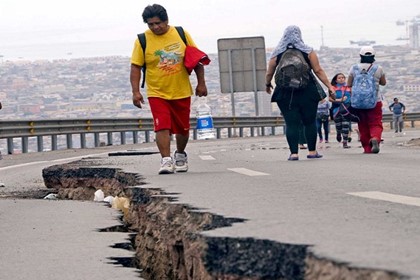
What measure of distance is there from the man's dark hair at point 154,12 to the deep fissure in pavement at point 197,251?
5.78 feet

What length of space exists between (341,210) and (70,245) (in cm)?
182

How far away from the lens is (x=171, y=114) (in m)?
12.5

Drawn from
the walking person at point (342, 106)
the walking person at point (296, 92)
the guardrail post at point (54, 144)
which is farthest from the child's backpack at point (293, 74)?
the guardrail post at point (54, 144)

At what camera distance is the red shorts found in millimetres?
12344

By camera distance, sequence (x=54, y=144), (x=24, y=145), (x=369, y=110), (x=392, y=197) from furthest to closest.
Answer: (x=54, y=144)
(x=24, y=145)
(x=369, y=110)
(x=392, y=197)

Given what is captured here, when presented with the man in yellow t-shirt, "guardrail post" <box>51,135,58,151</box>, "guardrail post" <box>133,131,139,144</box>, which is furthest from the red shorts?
"guardrail post" <box>133,131,139,144</box>

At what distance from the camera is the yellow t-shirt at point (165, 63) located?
480 inches

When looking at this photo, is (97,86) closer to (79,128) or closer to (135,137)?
(135,137)

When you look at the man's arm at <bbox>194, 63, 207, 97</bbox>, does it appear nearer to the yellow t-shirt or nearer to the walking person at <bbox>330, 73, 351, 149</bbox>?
the yellow t-shirt

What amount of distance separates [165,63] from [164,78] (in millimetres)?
153

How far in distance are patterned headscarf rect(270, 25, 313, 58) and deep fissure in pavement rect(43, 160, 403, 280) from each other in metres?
4.25

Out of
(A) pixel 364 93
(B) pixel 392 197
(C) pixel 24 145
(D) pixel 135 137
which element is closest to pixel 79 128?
(D) pixel 135 137

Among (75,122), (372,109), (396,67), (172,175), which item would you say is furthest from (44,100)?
(172,175)

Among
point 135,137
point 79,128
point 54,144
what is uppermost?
point 79,128
